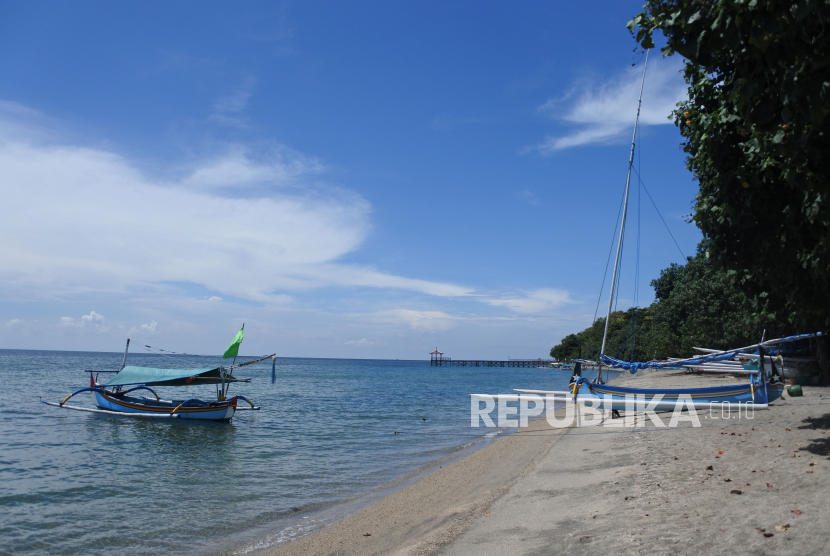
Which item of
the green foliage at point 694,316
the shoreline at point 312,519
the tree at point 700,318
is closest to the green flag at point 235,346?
the shoreline at point 312,519

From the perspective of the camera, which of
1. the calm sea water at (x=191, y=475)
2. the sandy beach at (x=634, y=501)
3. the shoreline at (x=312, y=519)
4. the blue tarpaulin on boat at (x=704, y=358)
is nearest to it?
the sandy beach at (x=634, y=501)

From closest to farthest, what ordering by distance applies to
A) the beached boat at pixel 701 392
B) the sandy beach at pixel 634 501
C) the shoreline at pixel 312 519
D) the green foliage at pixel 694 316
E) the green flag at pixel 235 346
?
the sandy beach at pixel 634 501 → the shoreline at pixel 312 519 → the beached boat at pixel 701 392 → the green flag at pixel 235 346 → the green foliage at pixel 694 316

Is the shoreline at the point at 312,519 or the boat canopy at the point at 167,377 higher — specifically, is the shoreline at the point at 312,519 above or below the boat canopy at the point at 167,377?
below

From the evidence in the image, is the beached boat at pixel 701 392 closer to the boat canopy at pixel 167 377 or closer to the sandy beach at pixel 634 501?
the sandy beach at pixel 634 501

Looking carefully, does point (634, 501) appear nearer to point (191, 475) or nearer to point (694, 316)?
point (191, 475)

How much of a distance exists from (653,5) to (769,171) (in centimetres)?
327

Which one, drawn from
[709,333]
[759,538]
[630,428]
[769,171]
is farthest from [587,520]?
[709,333]

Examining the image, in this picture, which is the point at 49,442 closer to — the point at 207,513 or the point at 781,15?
the point at 207,513

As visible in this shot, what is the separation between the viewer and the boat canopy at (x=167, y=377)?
2545 centimetres

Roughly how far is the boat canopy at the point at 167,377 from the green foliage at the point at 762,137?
22.7 meters

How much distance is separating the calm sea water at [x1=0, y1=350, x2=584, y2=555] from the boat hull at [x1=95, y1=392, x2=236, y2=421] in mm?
490

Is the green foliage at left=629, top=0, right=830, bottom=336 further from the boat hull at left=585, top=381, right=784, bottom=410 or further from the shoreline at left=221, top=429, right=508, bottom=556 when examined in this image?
the shoreline at left=221, top=429, right=508, bottom=556

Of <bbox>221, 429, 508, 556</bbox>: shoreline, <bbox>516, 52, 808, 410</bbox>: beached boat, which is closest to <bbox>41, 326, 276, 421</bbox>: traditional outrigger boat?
<bbox>221, 429, 508, 556</bbox>: shoreline

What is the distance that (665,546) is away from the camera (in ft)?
18.3
